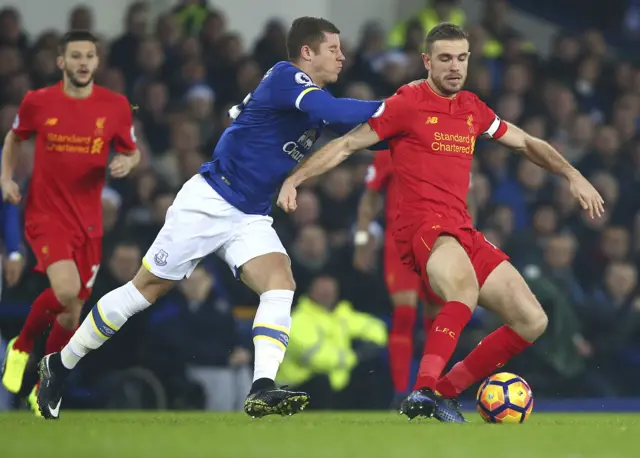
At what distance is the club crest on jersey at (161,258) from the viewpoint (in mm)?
7363

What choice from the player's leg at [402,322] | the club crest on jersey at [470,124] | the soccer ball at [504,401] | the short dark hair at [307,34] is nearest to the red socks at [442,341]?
the soccer ball at [504,401]

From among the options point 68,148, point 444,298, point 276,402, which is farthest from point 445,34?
point 68,148

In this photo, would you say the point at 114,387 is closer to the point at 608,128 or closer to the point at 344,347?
the point at 344,347

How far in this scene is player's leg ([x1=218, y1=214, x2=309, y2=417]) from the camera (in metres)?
6.98

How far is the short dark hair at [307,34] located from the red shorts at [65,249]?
223 centimetres

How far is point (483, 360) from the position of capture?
7.48 meters

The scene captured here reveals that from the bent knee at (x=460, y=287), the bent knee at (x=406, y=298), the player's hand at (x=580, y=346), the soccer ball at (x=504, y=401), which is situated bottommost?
the player's hand at (x=580, y=346)

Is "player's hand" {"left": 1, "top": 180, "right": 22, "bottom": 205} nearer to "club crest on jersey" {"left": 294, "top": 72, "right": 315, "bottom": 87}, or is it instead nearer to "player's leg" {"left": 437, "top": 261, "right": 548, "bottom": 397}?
"club crest on jersey" {"left": 294, "top": 72, "right": 315, "bottom": 87}

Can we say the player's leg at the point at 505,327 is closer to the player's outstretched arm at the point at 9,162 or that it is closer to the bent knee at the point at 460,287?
the bent knee at the point at 460,287

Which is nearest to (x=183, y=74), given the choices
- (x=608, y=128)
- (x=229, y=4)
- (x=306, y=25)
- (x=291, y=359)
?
(x=229, y=4)

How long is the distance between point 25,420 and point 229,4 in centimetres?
935

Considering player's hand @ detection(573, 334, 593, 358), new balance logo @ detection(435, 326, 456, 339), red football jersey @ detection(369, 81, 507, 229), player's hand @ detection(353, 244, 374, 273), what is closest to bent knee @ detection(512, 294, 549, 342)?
new balance logo @ detection(435, 326, 456, 339)

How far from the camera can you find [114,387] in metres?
10.5

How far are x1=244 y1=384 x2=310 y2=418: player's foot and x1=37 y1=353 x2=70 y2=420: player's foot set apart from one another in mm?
1351
